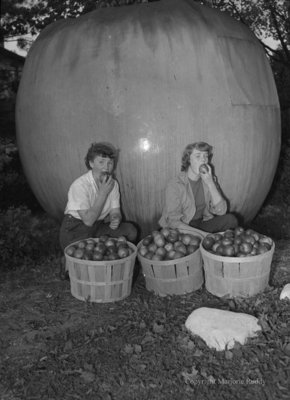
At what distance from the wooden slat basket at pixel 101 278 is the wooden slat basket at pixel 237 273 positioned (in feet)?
2.06

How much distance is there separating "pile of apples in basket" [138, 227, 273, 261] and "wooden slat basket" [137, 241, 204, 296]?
0.19 feet

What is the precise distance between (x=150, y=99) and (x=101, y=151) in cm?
64

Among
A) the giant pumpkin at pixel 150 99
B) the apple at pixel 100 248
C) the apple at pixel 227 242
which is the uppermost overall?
the giant pumpkin at pixel 150 99

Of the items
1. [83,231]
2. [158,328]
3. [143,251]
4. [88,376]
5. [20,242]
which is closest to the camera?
[88,376]

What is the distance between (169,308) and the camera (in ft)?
13.2

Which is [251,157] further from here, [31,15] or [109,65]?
[31,15]

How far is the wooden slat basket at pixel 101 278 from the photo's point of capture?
406 centimetres

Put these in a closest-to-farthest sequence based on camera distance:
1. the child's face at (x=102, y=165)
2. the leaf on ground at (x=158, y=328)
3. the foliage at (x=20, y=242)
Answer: the leaf on ground at (x=158, y=328) < the child's face at (x=102, y=165) < the foliage at (x=20, y=242)

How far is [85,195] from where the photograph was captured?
4613 millimetres

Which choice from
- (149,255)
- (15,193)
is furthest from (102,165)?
(15,193)

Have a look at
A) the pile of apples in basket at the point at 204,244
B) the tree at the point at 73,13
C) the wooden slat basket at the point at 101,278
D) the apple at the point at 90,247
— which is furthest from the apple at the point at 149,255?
the tree at the point at 73,13

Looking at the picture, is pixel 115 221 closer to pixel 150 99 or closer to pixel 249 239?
pixel 150 99

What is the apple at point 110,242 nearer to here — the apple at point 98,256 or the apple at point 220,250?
the apple at point 98,256

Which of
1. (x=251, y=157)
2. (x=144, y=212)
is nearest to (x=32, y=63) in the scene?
(x=144, y=212)
